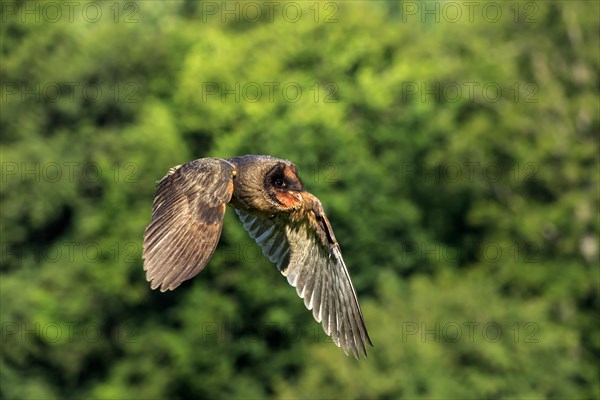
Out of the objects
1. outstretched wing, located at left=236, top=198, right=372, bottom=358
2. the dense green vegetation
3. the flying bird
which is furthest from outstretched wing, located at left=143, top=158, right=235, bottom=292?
the dense green vegetation

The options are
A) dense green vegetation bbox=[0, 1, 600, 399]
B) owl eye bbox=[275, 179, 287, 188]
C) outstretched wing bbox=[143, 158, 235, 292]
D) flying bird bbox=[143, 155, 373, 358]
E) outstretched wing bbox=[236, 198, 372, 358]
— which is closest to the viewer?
outstretched wing bbox=[143, 158, 235, 292]

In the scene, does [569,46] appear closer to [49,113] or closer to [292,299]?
[292,299]

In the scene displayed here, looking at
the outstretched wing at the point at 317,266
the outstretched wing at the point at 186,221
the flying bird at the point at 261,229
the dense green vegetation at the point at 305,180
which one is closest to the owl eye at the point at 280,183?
the flying bird at the point at 261,229

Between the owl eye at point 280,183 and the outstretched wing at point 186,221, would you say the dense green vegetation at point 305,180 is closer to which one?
the owl eye at point 280,183

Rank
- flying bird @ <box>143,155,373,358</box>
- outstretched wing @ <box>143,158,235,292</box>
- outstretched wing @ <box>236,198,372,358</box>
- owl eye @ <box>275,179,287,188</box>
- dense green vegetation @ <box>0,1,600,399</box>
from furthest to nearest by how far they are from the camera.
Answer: dense green vegetation @ <box>0,1,600,399</box>, outstretched wing @ <box>236,198,372,358</box>, owl eye @ <box>275,179,287,188</box>, flying bird @ <box>143,155,373,358</box>, outstretched wing @ <box>143,158,235,292</box>

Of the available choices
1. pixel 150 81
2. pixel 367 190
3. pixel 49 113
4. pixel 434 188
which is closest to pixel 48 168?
pixel 49 113

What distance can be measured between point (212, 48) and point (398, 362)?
15.9 m

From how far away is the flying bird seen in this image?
1098 centimetres

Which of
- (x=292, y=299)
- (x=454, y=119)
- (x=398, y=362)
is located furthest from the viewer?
(x=454, y=119)

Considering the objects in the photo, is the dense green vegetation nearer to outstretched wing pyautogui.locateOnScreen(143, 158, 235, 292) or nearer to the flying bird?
the flying bird

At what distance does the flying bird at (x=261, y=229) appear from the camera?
11.0 m

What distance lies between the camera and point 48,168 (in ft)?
138

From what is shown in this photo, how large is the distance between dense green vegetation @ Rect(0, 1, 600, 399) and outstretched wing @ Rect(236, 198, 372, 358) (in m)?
22.7

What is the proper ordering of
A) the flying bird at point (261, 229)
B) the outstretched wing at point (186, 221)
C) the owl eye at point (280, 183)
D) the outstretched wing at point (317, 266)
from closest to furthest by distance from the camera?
the outstretched wing at point (186, 221), the flying bird at point (261, 229), the owl eye at point (280, 183), the outstretched wing at point (317, 266)
